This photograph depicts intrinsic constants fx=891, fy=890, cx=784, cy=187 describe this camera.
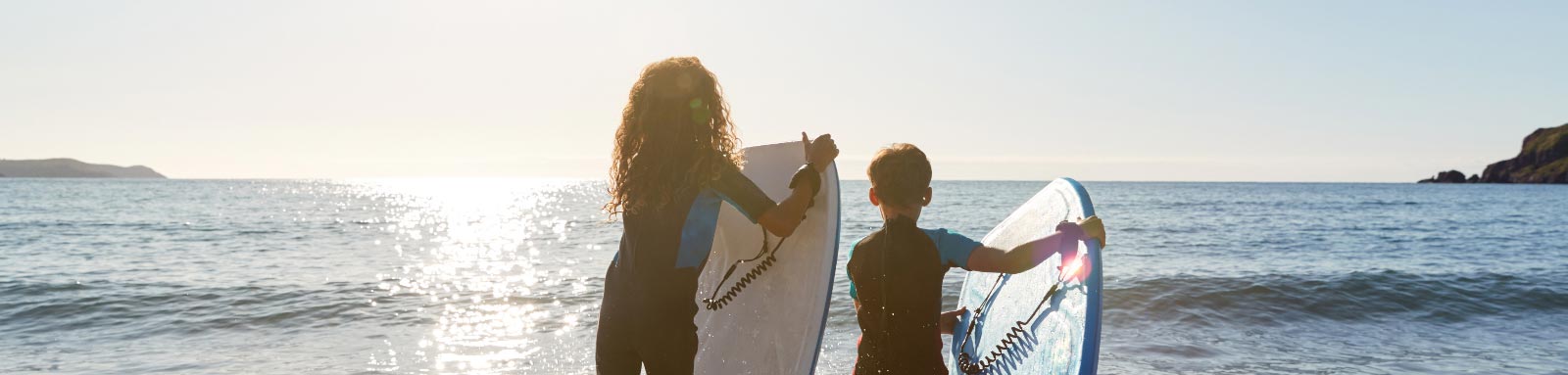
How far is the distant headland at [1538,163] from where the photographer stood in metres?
97.6

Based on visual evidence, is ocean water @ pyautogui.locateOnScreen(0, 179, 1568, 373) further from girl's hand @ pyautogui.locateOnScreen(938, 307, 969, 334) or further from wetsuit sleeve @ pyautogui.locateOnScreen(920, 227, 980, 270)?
wetsuit sleeve @ pyautogui.locateOnScreen(920, 227, 980, 270)

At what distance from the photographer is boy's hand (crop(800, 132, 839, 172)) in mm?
3002

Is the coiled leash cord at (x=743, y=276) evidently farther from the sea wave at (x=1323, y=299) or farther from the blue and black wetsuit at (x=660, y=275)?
the sea wave at (x=1323, y=299)

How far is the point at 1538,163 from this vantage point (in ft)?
333

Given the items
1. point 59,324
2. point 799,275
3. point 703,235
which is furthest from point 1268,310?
point 59,324

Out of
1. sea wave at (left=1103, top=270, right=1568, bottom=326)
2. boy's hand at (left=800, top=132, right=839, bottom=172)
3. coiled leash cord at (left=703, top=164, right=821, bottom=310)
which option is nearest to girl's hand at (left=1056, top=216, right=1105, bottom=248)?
boy's hand at (left=800, top=132, right=839, bottom=172)

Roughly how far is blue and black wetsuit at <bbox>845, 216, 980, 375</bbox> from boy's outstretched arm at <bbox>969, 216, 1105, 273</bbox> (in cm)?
5

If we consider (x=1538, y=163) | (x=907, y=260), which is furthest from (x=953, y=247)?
(x=1538, y=163)

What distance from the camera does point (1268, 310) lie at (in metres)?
9.64

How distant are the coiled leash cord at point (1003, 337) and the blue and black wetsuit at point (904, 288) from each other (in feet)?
1.58

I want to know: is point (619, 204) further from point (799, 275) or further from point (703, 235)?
point (799, 275)

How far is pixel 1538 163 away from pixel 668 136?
131 meters

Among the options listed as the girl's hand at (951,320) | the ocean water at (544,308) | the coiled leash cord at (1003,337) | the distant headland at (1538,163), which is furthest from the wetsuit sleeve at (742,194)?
the distant headland at (1538,163)

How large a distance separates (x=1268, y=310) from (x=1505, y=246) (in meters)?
15.0
